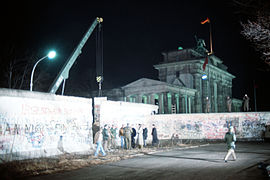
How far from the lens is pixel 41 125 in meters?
16.2

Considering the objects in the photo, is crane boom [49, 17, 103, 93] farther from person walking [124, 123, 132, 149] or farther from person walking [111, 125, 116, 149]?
person walking [124, 123, 132, 149]

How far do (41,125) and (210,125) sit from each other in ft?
58.0

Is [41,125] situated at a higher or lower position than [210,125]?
higher

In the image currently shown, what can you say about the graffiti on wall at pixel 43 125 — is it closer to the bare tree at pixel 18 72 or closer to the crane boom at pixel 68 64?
the crane boom at pixel 68 64

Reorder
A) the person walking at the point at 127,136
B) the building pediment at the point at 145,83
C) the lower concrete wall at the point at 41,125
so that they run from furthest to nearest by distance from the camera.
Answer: the building pediment at the point at 145,83 < the person walking at the point at 127,136 < the lower concrete wall at the point at 41,125

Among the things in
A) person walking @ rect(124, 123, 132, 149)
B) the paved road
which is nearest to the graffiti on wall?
person walking @ rect(124, 123, 132, 149)

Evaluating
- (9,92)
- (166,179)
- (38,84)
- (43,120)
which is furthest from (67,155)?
(38,84)

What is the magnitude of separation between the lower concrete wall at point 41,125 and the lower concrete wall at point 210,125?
11.5 metres

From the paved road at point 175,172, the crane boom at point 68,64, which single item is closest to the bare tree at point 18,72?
the crane boom at point 68,64

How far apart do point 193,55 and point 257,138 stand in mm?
41347

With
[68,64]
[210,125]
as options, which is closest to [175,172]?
[68,64]

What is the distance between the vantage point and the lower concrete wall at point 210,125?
87.7ft

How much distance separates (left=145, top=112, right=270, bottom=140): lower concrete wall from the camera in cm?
2672

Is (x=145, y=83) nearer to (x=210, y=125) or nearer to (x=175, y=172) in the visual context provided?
(x=210, y=125)
